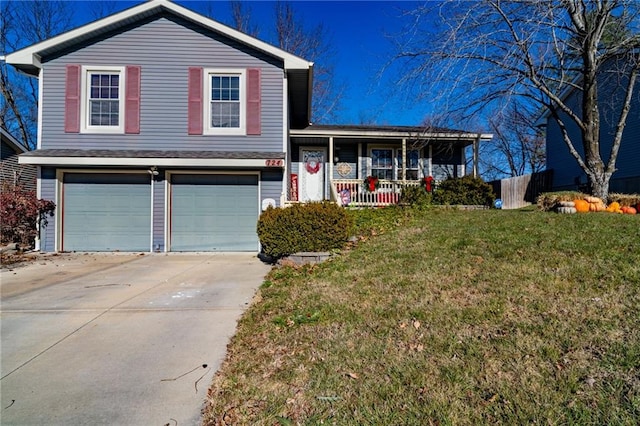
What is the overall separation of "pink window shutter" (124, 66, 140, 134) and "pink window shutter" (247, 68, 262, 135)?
3041mm

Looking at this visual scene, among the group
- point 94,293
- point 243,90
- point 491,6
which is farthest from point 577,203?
point 94,293

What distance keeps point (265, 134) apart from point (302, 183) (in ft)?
15.0

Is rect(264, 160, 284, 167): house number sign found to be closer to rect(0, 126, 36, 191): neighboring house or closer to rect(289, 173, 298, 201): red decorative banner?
rect(289, 173, 298, 201): red decorative banner

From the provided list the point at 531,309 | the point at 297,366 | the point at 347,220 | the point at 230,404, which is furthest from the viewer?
the point at 347,220

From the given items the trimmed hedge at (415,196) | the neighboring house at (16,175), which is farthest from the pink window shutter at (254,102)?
the neighboring house at (16,175)

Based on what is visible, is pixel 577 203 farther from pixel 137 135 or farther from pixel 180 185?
pixel 137 135

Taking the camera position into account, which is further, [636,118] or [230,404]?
[636,118]

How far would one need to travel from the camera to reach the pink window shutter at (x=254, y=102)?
10109mm

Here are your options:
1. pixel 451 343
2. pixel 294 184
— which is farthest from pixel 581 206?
pixel 294 184

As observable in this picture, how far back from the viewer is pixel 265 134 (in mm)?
10234

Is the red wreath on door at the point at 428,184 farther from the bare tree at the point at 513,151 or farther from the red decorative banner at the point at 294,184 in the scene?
the bare tree at the point at 513,151

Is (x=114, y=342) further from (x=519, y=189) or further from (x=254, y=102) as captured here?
(x=519, y=189)

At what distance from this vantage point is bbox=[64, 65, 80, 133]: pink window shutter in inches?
385

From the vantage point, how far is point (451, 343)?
306 centimetres
